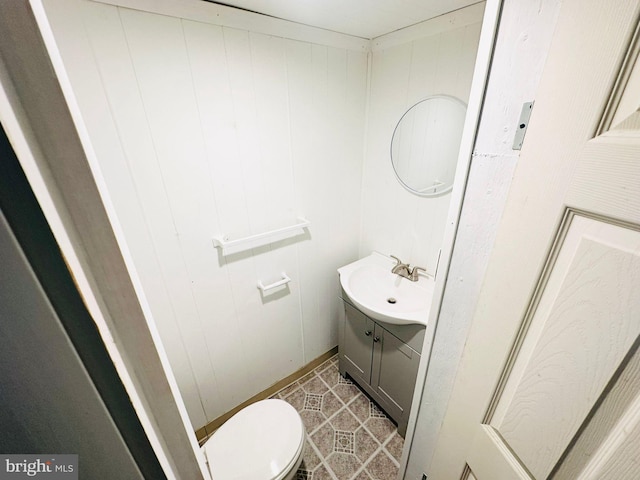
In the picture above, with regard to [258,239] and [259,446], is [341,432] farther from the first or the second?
[258,239]

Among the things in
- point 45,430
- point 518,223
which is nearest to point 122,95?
point 45,430

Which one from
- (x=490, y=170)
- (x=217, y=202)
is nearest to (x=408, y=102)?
(x=490, y=170)

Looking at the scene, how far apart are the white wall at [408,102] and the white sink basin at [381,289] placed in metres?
0.10

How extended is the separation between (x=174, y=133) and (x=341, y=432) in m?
1.69

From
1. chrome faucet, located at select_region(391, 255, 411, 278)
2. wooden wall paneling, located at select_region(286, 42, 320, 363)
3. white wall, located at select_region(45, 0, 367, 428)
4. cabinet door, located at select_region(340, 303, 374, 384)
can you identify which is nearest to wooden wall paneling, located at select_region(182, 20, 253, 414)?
white wall, located at select_region(45, 0, 367, 428)

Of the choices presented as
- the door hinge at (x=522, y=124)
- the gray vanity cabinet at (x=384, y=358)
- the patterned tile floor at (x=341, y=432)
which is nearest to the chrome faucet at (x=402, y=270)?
the gray vanity cabinet at (x=384, y=358)

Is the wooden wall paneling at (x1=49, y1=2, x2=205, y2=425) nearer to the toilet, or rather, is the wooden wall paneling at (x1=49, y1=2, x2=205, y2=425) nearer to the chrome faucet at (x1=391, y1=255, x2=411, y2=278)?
the toilet

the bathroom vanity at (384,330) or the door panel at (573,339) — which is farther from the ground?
the door panel at (573,339)

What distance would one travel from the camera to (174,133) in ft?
3.09

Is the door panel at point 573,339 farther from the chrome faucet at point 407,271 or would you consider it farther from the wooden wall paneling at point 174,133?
the wooden wall paneling at point 174,133

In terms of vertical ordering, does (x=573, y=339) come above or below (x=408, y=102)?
below
